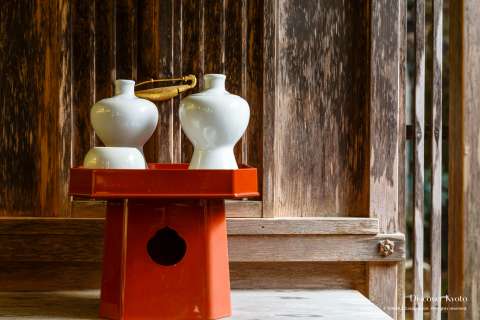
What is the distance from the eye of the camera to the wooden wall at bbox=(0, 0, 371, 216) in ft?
6.41

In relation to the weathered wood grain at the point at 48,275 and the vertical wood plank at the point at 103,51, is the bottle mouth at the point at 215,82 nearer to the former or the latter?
the vertical wood plank at the point at 103,51

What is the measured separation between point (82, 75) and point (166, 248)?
69 cm

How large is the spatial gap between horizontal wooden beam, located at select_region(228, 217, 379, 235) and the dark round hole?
327 mm

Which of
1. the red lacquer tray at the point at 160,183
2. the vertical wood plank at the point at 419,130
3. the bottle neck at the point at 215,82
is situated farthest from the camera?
the vertical wood plank at the point at 419,130

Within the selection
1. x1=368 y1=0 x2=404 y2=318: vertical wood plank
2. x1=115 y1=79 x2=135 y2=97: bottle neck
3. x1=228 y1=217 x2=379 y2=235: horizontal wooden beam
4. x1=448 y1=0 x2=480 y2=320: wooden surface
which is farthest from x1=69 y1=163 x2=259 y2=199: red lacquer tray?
x1=448 y1=0 x2=480 y2=320: wooden surface

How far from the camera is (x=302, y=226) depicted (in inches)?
77.3

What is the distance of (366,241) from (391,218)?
0.39ft

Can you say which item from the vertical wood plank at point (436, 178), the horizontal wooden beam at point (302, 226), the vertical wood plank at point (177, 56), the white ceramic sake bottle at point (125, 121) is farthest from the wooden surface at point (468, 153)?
the white ceramic sake bottle at point (125, 121)

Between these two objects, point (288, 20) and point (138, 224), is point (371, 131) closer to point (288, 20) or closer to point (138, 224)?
point (288, 20)

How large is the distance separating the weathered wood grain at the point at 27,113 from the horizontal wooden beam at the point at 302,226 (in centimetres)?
59

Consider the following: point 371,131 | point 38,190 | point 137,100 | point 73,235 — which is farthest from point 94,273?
point 371,131

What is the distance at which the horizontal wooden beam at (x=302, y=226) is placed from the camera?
1.95m

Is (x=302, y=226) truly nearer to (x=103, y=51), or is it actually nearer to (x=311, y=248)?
(x=311, y=248)

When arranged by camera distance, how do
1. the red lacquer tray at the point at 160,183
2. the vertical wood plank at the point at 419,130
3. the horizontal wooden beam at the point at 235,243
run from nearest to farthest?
the red lacquer tray at the point at 160,183 → the horizontal wooden beam at the point at 235,243 → the vertical wood plank at the point at 419,130
